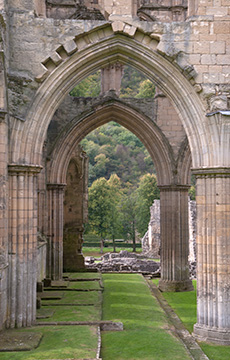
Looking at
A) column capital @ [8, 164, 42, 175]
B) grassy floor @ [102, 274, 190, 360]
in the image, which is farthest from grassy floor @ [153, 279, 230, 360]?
column capital @ [8, 164, 42, 175]

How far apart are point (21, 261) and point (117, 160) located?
3790cm

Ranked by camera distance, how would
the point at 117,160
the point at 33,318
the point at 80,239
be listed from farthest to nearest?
the point at 117,160
the point at 80,239
the point at 33,318

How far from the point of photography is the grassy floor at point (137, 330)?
6.62 metres

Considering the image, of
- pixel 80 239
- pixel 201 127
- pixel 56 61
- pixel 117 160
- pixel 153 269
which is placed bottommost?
pixel 153 269

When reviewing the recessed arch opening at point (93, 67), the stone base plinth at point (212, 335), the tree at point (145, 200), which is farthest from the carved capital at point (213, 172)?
the tree at point (145, 200)

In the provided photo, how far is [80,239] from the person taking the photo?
16.4m

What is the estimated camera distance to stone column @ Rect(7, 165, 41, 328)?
7617mm

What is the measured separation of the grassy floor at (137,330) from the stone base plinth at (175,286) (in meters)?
0.48

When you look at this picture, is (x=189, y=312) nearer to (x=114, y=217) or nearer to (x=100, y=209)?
(x=100, y=209)

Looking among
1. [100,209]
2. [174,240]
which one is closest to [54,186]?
[174,240]

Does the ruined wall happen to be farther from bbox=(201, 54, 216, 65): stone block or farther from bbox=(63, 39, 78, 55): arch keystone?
bbox=(201, 54, 216, 65): stone block

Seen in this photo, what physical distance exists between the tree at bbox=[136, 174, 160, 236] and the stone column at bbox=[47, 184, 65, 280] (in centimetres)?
1851

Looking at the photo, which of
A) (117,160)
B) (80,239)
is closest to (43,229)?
(80,239)

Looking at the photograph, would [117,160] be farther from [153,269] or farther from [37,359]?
[37,359]
